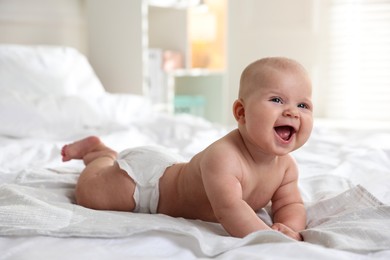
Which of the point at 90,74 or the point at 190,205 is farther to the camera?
the point at 90,74

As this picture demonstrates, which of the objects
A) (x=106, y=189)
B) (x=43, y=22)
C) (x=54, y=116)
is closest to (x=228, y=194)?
(x=106, y=189)

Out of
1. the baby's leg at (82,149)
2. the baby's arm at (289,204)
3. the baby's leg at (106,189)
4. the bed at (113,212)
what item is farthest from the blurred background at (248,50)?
the baby's arm at (289,204)

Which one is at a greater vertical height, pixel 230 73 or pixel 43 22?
pixel 43 22

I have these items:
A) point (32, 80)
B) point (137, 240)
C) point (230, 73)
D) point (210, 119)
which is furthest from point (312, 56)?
point (137, 240)

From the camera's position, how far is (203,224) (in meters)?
0.87

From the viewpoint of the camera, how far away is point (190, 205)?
94cm

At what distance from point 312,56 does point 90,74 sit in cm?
165

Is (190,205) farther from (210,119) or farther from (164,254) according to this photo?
(210,119)

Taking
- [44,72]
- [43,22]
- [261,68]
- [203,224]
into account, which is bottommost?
[203,224]

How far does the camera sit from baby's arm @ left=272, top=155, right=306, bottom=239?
89cm

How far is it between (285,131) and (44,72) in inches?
60.7

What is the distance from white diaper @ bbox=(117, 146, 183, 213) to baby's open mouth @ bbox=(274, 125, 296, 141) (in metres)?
0.27

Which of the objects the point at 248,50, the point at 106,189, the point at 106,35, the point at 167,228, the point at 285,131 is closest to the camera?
the point at 167,228

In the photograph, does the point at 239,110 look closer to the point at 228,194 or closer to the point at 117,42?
the point at 228,194
